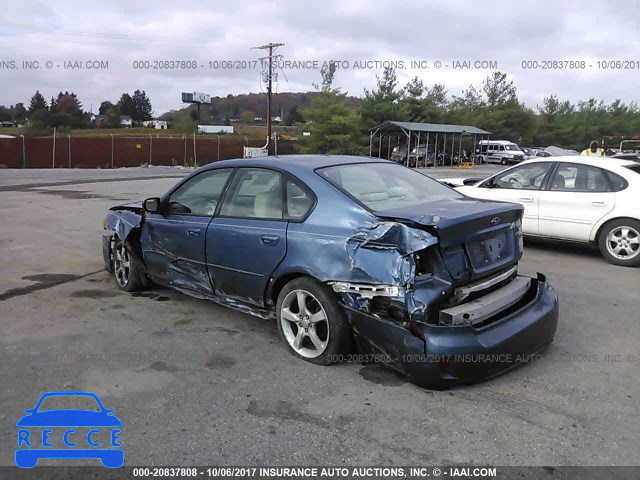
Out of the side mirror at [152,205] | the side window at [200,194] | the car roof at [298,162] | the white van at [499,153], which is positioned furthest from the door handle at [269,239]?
the white van at [499,153]

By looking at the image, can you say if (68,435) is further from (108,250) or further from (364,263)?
(108,250)

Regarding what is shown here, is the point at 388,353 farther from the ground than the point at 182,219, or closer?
closer

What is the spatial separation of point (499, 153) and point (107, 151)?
3141 cm

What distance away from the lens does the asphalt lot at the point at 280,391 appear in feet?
9.31

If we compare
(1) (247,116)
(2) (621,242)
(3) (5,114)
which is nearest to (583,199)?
(2) (621,242)

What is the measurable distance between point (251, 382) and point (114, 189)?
1530 cm

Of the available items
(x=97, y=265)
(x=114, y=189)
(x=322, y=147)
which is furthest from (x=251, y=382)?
(x=322, y=147)

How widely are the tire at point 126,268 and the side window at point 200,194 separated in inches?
33.0

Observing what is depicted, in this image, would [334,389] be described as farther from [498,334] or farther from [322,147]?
[322,147]

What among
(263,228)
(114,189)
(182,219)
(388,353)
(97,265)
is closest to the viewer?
(388,353)

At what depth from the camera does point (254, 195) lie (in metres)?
4.41

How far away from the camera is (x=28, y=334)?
4.47m

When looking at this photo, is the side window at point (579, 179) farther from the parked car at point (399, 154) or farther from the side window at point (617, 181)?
the parked car at point (399, 154)

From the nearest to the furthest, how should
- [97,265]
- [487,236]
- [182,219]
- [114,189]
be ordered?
[487,236], [182,219], [97,265], [114,189]
